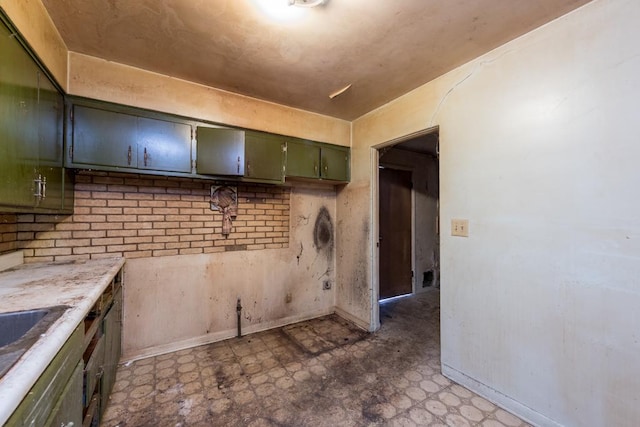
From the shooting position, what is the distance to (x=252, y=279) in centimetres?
307

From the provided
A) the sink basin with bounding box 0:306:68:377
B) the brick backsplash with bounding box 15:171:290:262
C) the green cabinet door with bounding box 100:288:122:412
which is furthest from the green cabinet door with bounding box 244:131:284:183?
the sink basin with bounding box 0:306:68:377

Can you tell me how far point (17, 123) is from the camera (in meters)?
1.38

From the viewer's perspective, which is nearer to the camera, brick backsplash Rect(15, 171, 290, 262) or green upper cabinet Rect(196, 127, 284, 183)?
brick backsplash Rect(15, 171, 290, 262)

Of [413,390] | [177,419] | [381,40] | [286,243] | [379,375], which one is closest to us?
[177,419]

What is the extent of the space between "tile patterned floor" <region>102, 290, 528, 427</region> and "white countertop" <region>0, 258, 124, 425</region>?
3.24 ft

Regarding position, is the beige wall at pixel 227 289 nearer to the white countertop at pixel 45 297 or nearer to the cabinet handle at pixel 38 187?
the white countertop at pixel 45 297

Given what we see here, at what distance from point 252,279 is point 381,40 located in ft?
8.60

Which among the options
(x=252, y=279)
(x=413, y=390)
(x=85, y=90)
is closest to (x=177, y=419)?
(x=252, y=279)

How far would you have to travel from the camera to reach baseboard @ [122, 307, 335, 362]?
2.49m

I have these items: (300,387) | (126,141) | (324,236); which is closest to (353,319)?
(324,236)

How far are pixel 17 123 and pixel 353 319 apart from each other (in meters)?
3.35

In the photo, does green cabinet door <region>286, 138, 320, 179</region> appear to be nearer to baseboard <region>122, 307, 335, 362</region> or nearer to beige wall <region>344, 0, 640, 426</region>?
beige wall <region>344, 0, 640, 426</region>

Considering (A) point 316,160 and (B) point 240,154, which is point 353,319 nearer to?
(A) point 316,160

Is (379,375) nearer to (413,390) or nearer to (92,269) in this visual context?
(413,390)
